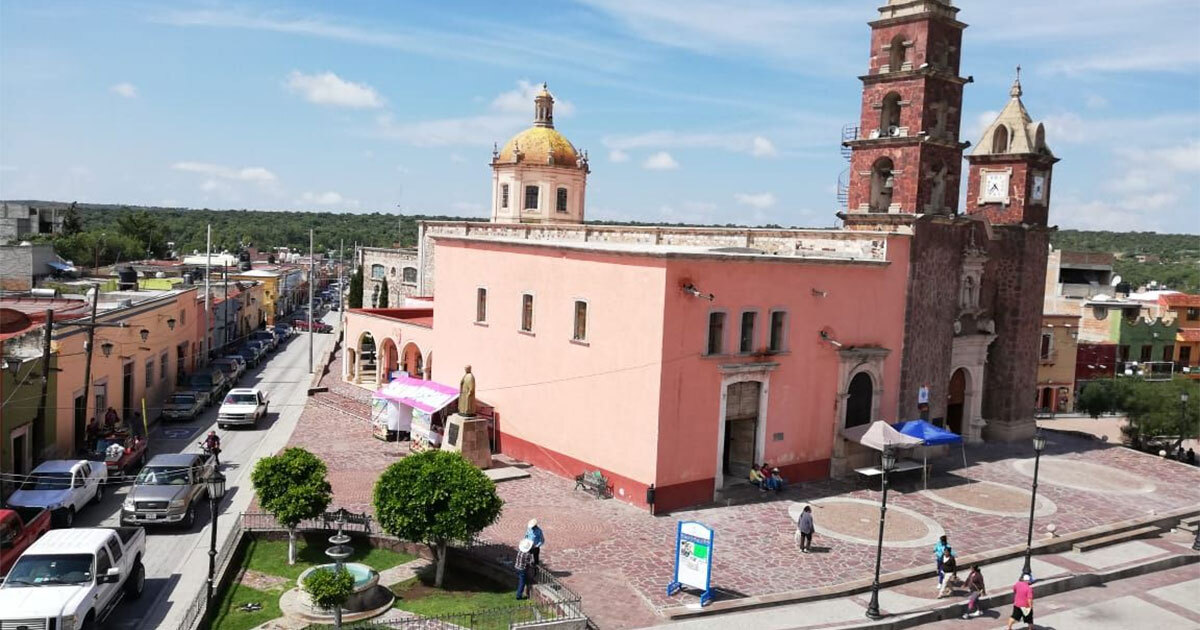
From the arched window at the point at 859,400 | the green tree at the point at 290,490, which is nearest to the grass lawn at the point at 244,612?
the green tree at the point at 290,490

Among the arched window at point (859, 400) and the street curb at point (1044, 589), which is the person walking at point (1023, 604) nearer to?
the street curb at point (1044, 589)

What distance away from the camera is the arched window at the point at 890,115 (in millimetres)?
28516

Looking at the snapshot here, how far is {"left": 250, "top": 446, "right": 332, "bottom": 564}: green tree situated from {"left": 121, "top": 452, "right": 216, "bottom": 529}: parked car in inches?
58.5

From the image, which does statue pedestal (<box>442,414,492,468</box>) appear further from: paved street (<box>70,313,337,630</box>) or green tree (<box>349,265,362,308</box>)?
green tree (<box>349,265,362,308</box>)

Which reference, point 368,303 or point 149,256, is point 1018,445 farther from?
point 149,256

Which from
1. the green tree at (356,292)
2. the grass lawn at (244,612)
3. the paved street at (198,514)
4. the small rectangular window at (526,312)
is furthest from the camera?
the green tree at (356,292)

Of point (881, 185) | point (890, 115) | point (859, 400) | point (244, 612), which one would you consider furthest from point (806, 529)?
point (890, 115)

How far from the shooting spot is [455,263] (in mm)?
29094

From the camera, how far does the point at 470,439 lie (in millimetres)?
23922

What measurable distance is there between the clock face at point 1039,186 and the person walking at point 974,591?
1950 centimetres

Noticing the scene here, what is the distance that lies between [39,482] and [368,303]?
4030cm

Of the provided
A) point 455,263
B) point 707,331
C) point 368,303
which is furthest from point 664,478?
point 368,303

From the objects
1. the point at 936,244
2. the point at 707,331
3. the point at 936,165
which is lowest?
the point at 707,331

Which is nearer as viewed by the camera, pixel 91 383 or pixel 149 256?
pixel 91 383
